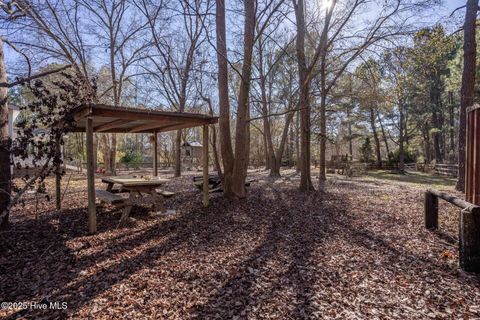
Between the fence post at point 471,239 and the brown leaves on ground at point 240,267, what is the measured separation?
0.48ft

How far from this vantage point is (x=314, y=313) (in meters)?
2.36

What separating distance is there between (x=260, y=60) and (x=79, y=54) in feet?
29.4

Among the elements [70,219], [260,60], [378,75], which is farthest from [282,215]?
[260,60]

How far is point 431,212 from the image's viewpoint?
4.68 meters

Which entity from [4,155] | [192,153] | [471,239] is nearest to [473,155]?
[471,239]

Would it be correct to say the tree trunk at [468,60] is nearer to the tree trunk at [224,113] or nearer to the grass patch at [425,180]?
the grass patch at [425,180]

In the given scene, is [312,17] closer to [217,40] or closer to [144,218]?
[217,40]

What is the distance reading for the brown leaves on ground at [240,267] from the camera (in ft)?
8.06

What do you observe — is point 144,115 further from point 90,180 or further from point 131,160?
point 131,160

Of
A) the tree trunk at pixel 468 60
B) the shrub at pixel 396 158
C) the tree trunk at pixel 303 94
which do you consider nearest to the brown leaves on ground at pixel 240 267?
the tree trunk at pixel 303 94

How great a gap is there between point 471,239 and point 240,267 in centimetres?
264

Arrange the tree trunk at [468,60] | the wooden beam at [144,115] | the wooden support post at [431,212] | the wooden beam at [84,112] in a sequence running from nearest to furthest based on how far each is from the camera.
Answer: the wooden beam at [84,112] → the wooden beam at [144,115] → the wooden support post at [431,212] → the tree trunk at [468,60]

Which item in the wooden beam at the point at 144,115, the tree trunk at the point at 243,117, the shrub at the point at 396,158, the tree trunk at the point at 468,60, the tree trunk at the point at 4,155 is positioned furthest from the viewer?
the shrub at the point at 396,158

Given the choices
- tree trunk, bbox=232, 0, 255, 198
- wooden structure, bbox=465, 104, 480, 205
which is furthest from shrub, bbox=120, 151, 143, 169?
wooden structure, bbox=465, 104, 480, 205
